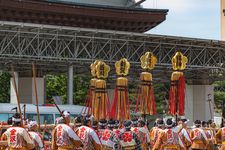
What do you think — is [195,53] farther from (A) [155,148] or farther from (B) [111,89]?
(A) [155,148]

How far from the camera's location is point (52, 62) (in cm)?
3694

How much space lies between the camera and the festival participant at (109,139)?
1491 centimetres

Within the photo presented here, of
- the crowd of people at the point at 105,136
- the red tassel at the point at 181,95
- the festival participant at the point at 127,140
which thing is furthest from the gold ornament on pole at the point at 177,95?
the festival participant at the point at 127,140

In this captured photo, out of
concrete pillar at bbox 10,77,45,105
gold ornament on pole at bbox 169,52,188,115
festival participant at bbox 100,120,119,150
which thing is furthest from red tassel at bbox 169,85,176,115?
concrete pillar at bbox 10,77,45,105

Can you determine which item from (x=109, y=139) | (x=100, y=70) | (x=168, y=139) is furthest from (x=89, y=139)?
(x=100, y=70)

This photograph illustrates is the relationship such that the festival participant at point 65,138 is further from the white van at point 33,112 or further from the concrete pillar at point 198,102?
the concrete pillar at point 198,102

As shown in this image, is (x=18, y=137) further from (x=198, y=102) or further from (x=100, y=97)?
(x=198, y=102)

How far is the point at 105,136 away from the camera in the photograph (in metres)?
14.9

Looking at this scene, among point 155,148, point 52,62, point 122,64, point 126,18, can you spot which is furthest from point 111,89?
point 155,148

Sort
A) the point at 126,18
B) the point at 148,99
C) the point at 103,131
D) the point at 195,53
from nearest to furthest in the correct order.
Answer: the point at 103,131
the point at 148,99
the point at 195,53
the point at 126,18

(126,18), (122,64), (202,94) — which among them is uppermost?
(126,18)

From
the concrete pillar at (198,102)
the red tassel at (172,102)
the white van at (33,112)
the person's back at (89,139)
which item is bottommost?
the concrete pillar at (198,102)

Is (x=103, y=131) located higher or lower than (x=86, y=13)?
lower

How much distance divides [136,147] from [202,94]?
31.9m
